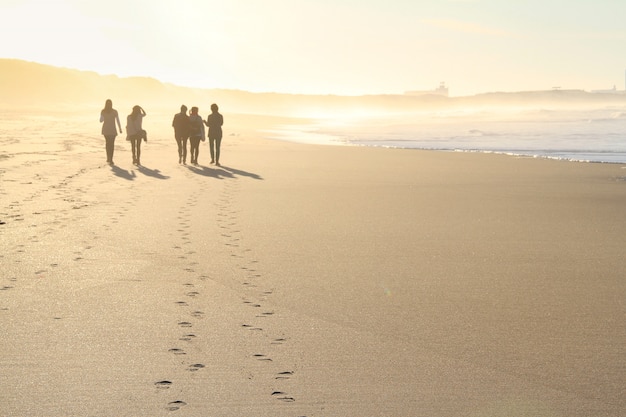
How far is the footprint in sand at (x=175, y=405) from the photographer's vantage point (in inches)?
175

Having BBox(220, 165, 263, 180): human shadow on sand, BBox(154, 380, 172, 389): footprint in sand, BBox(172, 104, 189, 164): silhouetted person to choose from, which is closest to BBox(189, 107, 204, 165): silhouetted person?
BBox(172, 104, 189, 164): silhouetted person

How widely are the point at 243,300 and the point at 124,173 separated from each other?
1359cm

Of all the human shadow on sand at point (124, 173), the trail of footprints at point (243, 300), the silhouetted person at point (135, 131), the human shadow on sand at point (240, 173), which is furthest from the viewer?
the silhouetted person at point (135, 131)

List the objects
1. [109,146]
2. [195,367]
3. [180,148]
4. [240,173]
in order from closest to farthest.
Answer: [195,367] < [240,173] < [109,146] < [180,148]

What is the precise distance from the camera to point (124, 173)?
1991 cm

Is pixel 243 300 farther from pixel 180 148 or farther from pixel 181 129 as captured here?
pixel 181 129

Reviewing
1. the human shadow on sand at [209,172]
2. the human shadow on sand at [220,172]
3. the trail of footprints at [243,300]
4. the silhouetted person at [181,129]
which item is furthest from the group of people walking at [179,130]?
the trail of footprints at [243,300]

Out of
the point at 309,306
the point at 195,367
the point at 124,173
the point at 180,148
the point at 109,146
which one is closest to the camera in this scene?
the point at 195,367

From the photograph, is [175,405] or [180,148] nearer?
[175,405]

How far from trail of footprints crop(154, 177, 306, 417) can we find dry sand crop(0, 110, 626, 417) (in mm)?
20

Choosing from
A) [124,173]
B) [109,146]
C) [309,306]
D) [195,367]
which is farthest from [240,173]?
[195,367]

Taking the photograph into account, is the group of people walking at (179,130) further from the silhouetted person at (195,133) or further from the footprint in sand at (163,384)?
the footprint in sand at (163,384)

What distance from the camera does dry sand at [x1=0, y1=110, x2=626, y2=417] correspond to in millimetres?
4723

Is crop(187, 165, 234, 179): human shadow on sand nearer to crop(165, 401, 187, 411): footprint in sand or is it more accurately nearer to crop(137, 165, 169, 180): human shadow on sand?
crop(137, 165, 169, 180): human shadow on sand
